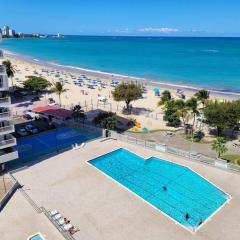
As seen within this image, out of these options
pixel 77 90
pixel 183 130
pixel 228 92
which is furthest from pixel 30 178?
pixel 228 92

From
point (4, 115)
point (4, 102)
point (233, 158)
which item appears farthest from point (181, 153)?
point (4, 102)

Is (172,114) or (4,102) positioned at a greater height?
(4,102)

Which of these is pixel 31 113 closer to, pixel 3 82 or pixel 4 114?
pixel 4 114

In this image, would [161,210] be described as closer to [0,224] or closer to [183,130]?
[0,224]

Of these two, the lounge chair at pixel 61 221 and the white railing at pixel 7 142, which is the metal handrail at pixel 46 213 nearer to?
the lounge chair at pixel 61 221

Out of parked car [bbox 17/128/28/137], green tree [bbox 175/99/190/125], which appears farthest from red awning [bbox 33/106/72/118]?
green tree [bbox 175/99/190/125]

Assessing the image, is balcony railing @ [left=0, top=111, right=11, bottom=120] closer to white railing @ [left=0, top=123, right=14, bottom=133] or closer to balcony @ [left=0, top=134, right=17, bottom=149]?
white railing @ [left=0, top=123, right=14, bottom=133]

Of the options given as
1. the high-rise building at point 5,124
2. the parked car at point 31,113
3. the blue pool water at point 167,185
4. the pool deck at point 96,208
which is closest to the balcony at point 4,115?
the high-rise building at point 5,124
